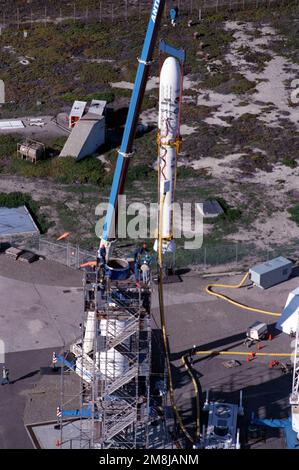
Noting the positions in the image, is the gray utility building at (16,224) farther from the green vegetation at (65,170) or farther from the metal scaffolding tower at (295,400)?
the metal scaffolding tower at (295,400)

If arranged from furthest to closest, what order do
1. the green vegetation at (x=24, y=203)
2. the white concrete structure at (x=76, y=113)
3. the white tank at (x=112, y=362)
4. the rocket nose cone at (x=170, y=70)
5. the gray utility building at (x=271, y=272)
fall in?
1. the white concrete structure at (x=76, y=113)
2. the green vegetation at (x=24, y=203)
3. the gray utility building at (x=271, y=272)
4. the rocket nose cone at (x=170, y=70)
5. the white tank at (x=112, y=362)

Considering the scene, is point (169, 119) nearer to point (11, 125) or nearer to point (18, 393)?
point (18, 393)

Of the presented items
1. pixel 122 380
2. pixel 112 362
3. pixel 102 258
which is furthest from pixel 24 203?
pixel 122 380

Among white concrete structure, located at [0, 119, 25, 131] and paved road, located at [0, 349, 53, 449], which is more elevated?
white concrete structure, located at [0, 119, 25, 131]

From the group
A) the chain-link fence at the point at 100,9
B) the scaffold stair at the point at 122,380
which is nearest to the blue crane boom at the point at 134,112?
the scaffold stair at the point at 122,380

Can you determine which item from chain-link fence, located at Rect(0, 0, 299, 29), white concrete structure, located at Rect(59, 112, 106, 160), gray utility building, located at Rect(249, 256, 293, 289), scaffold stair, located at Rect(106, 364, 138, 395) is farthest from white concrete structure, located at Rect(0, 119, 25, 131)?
scaffold stair, located at Rect(106, 364, 138, 395)

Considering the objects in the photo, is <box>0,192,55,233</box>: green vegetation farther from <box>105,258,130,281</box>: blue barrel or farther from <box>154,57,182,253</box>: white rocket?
<box>105,258,130,281</box>: blue barrel
